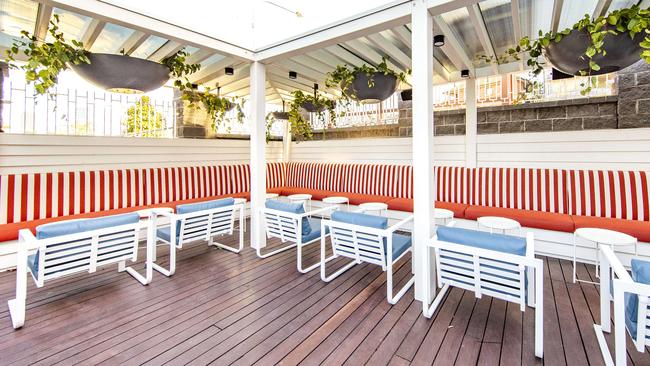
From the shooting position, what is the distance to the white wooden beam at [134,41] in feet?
10.1

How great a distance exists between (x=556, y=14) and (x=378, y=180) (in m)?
3.20

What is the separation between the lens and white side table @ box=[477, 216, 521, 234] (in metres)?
3.11

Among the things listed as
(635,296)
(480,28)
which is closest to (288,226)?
(635,296)

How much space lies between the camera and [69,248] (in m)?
2.32

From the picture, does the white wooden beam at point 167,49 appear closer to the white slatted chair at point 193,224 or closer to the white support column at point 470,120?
the white slatted chair at point 193,224

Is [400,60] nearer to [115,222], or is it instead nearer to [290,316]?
[290,316]

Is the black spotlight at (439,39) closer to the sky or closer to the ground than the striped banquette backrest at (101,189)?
closer to the sky

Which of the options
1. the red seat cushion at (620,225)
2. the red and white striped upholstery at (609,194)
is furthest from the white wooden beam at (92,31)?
the red and white striped upholstery at (609,194)

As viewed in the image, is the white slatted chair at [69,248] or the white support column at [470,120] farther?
the white support column at [470,120]

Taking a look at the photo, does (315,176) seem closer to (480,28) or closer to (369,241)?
(369,241)

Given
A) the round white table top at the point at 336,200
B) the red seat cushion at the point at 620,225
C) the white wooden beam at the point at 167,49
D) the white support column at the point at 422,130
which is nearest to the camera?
the white support column at the point at 422,130

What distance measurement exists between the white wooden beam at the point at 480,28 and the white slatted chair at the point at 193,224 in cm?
315

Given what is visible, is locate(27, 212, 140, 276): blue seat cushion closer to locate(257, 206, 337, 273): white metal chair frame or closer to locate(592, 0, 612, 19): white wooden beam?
locate(257, 206, 337, 273): white metal chair frame

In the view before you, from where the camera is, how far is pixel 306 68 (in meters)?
4.47
